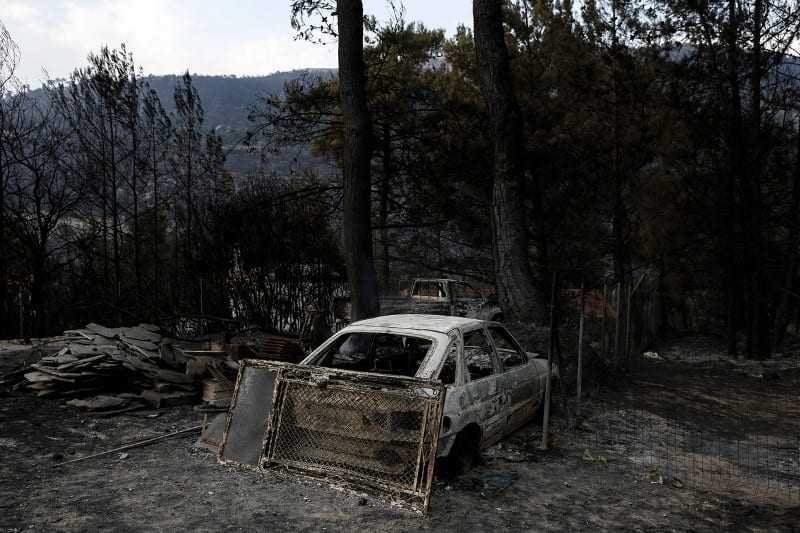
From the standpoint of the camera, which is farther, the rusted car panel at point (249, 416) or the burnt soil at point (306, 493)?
the rusted car panel at point (249, 416)

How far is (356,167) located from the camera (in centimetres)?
1095

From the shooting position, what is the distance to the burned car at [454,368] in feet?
17.8

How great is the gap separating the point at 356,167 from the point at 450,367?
5.27 metres

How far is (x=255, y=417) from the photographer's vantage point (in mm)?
5648

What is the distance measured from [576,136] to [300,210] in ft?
24.9

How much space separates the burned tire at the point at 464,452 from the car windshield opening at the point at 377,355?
939mm

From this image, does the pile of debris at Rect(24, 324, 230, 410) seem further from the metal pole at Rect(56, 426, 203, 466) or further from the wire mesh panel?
the wire mesh panel

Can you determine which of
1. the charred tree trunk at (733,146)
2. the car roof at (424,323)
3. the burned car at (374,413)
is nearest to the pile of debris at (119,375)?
the burned car at (374,413)

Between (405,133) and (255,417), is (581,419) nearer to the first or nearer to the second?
(255,417)

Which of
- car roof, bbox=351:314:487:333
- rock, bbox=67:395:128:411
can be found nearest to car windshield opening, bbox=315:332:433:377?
car roof, bbox=351:314:487:333

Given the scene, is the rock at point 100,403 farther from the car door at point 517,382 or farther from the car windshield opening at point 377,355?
the car door at point 517,382

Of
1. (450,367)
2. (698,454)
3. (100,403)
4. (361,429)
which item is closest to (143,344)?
(100,403)

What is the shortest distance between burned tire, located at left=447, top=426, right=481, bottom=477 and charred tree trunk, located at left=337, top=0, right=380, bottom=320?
213 inches

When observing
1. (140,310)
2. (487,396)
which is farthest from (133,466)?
(140,310)
